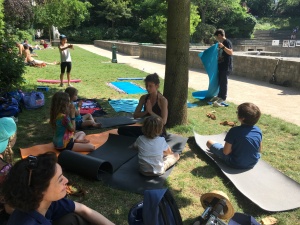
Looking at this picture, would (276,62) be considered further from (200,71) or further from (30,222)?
(30,222)

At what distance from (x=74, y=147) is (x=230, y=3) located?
139 feet

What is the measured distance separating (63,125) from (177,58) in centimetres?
265

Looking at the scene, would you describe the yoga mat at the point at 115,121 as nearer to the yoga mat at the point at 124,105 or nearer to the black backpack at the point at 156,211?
the yoga mat at the point at 124,105

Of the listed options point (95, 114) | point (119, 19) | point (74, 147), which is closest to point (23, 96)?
point (95, 114)

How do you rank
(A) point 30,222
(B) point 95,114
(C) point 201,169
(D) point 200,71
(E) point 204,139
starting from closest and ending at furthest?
(A) point 30,222
(C) point 201,169
(E) point 204,139
(B) point 95,114
(D) point 200,71

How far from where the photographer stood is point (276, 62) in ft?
36.0

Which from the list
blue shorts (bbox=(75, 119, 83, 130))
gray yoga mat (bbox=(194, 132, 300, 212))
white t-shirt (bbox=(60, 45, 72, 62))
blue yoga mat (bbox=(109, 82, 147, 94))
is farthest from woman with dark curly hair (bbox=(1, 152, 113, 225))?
white t-shirt (bbox=(60, 45, 72, 62))

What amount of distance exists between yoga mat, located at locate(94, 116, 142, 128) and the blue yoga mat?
2.89 m

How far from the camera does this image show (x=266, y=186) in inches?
154

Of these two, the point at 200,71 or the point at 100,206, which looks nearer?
the point at 100,206

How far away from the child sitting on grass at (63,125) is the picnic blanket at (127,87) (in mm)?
4841

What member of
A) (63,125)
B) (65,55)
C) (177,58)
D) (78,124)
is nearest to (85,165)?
(63,125)

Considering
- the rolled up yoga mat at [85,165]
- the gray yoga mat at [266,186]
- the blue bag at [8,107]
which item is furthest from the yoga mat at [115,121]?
the gray yoga mat at [266,186]

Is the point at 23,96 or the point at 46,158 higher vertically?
the point at 46,158
